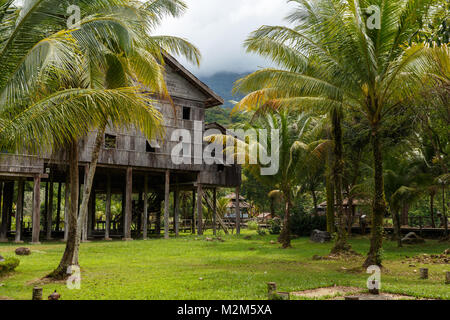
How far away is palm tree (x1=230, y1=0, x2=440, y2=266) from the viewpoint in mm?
10289

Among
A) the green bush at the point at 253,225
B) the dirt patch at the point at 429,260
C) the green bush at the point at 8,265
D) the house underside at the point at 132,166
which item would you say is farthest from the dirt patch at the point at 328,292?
the green bush at the point at 253,225

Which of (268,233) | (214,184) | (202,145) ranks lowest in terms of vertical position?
(268,233)

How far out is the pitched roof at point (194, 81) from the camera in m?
23.1

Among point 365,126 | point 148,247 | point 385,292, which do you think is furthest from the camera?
point 365,126

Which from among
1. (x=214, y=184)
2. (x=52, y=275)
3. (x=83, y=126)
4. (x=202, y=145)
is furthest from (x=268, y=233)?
(x=83, y=126)

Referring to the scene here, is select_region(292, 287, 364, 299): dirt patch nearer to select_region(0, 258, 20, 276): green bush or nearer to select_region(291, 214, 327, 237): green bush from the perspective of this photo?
select_region(0, 258, 20, 276): green bush

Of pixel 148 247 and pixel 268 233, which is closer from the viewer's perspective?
pixel 148 247

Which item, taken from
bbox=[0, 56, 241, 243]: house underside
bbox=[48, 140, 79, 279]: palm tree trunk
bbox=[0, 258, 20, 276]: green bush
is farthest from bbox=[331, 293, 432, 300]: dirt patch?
bbox=[0, 56, 241, 243]: house underside

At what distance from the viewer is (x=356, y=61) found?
10.9 m

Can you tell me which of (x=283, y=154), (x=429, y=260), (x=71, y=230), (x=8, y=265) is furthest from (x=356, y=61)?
(x=8, y=265)

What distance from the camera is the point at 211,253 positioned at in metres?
16.3

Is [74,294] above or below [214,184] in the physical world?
below
